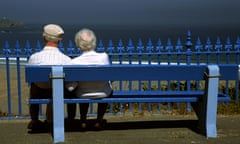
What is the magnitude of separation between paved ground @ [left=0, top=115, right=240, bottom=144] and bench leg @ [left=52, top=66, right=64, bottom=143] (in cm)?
15

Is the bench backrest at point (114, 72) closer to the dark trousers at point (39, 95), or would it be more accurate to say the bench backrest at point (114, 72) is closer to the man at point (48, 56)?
the man at point (48, 56)

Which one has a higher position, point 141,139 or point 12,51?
point 12,51

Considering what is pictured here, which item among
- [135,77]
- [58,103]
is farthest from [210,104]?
[58,103]

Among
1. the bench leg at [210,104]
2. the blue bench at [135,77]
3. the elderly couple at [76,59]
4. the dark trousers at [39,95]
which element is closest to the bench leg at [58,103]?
the blue bench at [135,77]

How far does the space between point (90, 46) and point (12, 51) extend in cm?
256

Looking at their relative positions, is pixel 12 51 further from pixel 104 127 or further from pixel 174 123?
pixel 174 123

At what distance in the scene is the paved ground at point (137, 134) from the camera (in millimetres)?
5644

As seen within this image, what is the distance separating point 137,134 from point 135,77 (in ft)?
2.85

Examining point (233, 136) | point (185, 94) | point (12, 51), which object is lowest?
point (233, 136)

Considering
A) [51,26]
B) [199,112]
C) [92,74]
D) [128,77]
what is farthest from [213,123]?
[51,26]

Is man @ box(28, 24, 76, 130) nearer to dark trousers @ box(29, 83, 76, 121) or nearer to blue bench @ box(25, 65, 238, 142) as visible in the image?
dark trousers @ box(29, 83, 76, 121)

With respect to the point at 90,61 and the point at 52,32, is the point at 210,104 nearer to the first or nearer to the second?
the point at 90,61

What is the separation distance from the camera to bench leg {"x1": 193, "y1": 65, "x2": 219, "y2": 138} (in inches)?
220

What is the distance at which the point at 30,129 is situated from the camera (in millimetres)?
6316
